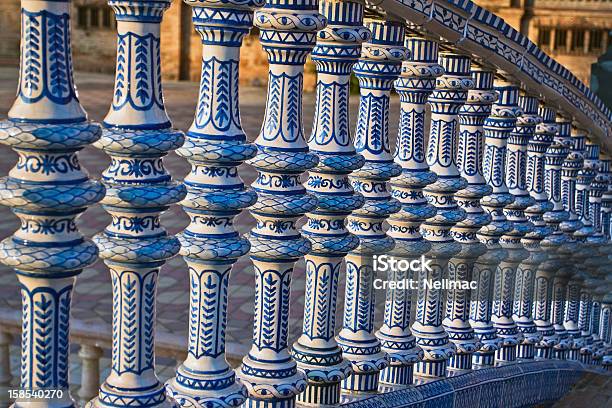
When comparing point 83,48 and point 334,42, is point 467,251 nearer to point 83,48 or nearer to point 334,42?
point 334,42

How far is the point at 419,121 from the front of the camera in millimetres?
2400

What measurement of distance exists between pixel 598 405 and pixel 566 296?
1.43 ft

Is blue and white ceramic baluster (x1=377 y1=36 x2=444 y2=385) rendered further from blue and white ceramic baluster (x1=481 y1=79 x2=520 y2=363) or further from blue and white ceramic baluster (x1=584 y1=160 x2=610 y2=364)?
blue and white ceramic baluster (x1=584 y1=160 x2=610 y2=364)

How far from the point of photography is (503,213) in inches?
114

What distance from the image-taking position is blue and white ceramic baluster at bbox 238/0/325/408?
1.87 meters

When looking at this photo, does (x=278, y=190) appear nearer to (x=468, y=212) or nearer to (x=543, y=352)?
(x=468, y=212)

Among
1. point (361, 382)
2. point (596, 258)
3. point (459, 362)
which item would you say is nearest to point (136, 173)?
point (361, 382)

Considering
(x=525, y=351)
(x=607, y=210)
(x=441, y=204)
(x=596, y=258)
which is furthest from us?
(x=607, y=210)

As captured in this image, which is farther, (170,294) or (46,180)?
(170,294)

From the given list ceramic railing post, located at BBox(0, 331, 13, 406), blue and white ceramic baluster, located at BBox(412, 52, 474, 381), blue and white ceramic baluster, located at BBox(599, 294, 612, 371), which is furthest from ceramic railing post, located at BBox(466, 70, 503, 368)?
ceramic railing post, located at BBox(0, 331, 13, 406)

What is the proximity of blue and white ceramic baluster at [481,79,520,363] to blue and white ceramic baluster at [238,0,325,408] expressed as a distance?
1.02 metres

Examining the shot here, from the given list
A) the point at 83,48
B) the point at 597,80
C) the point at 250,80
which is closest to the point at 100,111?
the point at 250,80

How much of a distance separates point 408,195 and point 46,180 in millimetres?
1165

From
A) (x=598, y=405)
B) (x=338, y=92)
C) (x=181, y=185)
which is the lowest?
(x=598, y=405)
